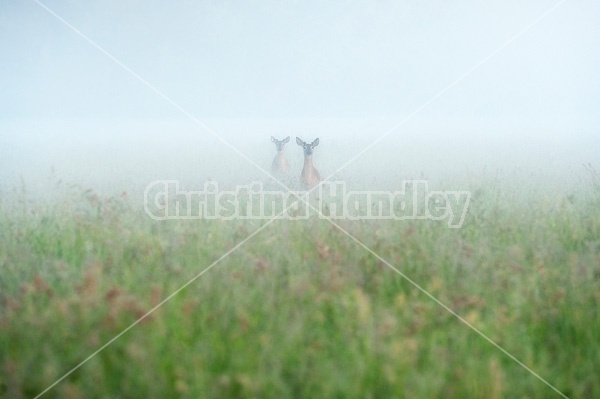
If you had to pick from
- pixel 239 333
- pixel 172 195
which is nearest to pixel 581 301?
pixel 239 333

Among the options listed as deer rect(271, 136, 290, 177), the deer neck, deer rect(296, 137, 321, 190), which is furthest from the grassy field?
deer rect(271, 136, 290, 177)

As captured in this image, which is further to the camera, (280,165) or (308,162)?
(280,165)

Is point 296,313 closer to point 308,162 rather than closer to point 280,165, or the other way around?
point 308,162

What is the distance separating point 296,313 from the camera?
3574mm

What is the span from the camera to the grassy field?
2.89 m

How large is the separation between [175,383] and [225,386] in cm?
29

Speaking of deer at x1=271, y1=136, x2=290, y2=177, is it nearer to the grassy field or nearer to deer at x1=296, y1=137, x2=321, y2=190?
deer at x1=296, y1=137, x2=321, y2=190

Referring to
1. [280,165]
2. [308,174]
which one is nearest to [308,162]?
[308,174]

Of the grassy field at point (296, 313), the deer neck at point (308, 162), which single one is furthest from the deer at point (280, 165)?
the grassy field at point (296, 313)

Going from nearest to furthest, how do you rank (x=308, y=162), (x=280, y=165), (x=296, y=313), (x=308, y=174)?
(x=296, y=313) → (x=308, y=174) → (x=308, y=162) → (x=280, y=165)

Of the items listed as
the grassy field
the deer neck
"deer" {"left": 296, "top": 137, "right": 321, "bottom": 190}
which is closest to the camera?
the grassy field

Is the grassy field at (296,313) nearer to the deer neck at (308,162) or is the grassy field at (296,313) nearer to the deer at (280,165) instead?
the deer neck at (308,162)

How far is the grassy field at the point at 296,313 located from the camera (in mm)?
2893

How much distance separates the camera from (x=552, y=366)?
3.30 meters
